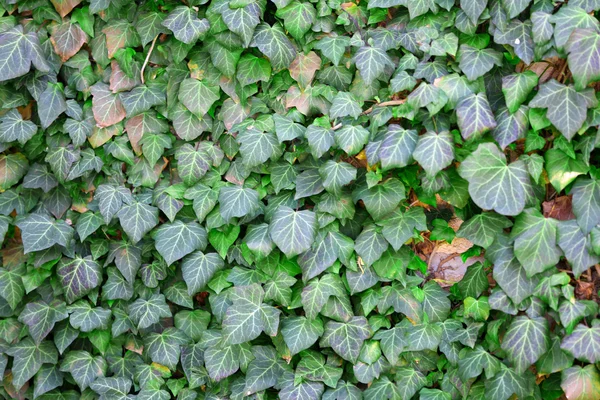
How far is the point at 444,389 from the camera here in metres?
2.59

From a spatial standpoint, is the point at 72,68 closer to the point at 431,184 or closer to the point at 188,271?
the point at 188,271

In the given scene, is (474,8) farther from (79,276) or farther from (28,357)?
(28,357)

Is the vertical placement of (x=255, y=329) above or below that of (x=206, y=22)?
below

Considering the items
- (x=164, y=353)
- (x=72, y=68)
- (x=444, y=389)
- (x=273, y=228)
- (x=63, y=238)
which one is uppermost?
(x=72, y=68)

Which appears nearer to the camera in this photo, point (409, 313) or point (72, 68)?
point (409, 313)

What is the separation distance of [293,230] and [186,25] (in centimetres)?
97

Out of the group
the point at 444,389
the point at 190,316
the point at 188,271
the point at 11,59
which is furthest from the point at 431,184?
the point at 11,59

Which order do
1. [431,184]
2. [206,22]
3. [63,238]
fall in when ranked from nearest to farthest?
1. [431,184]
2. [206,22]
3. [63,238]

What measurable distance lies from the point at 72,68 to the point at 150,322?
1.24m

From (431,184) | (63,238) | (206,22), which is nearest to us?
(431,184)

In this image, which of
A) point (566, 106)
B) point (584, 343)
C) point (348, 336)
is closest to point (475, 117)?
point (566, 106)

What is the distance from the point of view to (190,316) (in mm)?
2834

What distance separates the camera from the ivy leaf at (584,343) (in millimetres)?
2219

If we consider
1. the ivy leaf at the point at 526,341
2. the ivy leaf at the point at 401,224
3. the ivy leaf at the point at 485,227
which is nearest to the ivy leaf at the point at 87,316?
the ivy leaf at the point at 401,224
